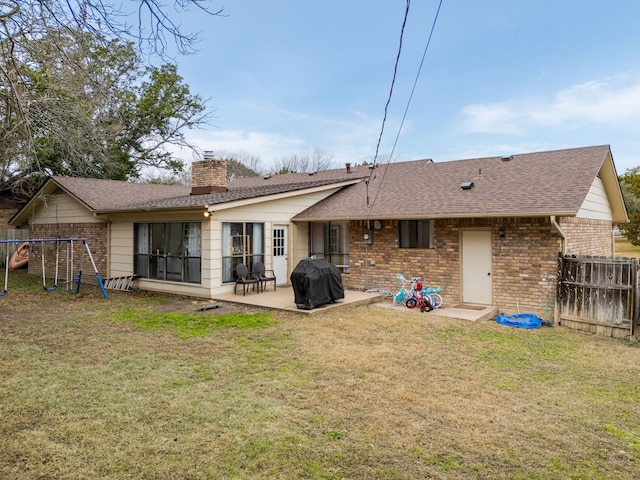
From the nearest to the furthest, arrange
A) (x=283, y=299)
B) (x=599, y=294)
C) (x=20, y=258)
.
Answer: (x=599, y=294)
(x=283, y=299)
(x=20, y=258)

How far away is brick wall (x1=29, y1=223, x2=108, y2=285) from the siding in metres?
13.6

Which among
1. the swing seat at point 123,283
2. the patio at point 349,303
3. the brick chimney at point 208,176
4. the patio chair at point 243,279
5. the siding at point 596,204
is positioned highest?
the brick chimney at point 208,176

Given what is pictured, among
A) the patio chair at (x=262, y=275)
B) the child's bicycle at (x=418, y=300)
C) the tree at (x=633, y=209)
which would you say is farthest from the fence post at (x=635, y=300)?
the tree at (x=633, y=209)

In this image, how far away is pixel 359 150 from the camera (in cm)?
3769

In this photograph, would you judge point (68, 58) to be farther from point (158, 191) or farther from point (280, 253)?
point (158, 191)

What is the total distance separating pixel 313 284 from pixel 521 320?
428 centimetres

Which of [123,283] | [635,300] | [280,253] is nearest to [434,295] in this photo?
[635,300]

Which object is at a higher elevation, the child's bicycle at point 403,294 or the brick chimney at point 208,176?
the brick chimney at point 208,176

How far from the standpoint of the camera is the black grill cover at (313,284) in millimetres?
8617

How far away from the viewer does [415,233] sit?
35.1 feet

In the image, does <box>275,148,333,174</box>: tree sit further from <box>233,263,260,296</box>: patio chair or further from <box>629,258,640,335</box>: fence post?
<box>629,258,640,335</box>: fence post

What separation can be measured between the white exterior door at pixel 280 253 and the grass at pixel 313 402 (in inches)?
173

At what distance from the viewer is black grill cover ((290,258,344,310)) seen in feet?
28.3

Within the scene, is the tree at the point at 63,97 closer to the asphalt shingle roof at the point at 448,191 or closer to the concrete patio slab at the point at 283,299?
the asphalt shingle roof at the point at 448,191
